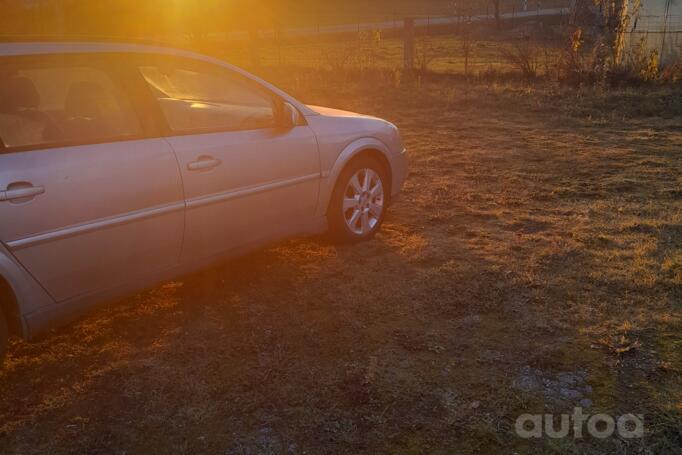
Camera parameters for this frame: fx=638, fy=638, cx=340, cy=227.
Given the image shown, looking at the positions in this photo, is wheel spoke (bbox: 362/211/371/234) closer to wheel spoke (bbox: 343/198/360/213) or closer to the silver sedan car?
wheel spoke (bbox: 343/198/360/213)

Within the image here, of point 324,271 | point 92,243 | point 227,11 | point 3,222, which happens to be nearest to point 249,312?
point 324,271

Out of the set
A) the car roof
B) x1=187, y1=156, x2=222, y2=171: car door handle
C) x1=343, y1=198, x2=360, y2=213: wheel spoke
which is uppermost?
the car roof

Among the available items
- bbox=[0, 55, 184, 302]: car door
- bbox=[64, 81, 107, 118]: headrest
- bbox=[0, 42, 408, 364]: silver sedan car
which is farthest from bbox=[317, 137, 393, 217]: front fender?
bbox=[64, 81, 107, 118]: headrest

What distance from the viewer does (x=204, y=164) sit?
3.61 metres

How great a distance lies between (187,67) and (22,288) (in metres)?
1.66

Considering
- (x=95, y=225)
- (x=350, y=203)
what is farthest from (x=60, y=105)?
Answer: (x=350, y=203)

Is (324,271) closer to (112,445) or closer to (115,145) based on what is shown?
(115,145)

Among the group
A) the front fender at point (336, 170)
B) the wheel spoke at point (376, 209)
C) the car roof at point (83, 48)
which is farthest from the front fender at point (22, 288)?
the wheel spoke at point (376, 209)

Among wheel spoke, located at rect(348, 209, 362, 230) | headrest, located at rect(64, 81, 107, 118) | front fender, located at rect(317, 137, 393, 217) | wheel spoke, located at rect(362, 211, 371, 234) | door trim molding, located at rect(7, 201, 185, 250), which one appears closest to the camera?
door trim molding, located at rect(7, 201, 185, 250)

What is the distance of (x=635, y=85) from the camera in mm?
12453

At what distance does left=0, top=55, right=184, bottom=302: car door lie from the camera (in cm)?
289

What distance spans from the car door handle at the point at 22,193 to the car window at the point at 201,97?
0.92 m

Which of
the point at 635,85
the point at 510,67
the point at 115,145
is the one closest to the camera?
the point at 115,145

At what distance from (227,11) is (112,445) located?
27.3 m
